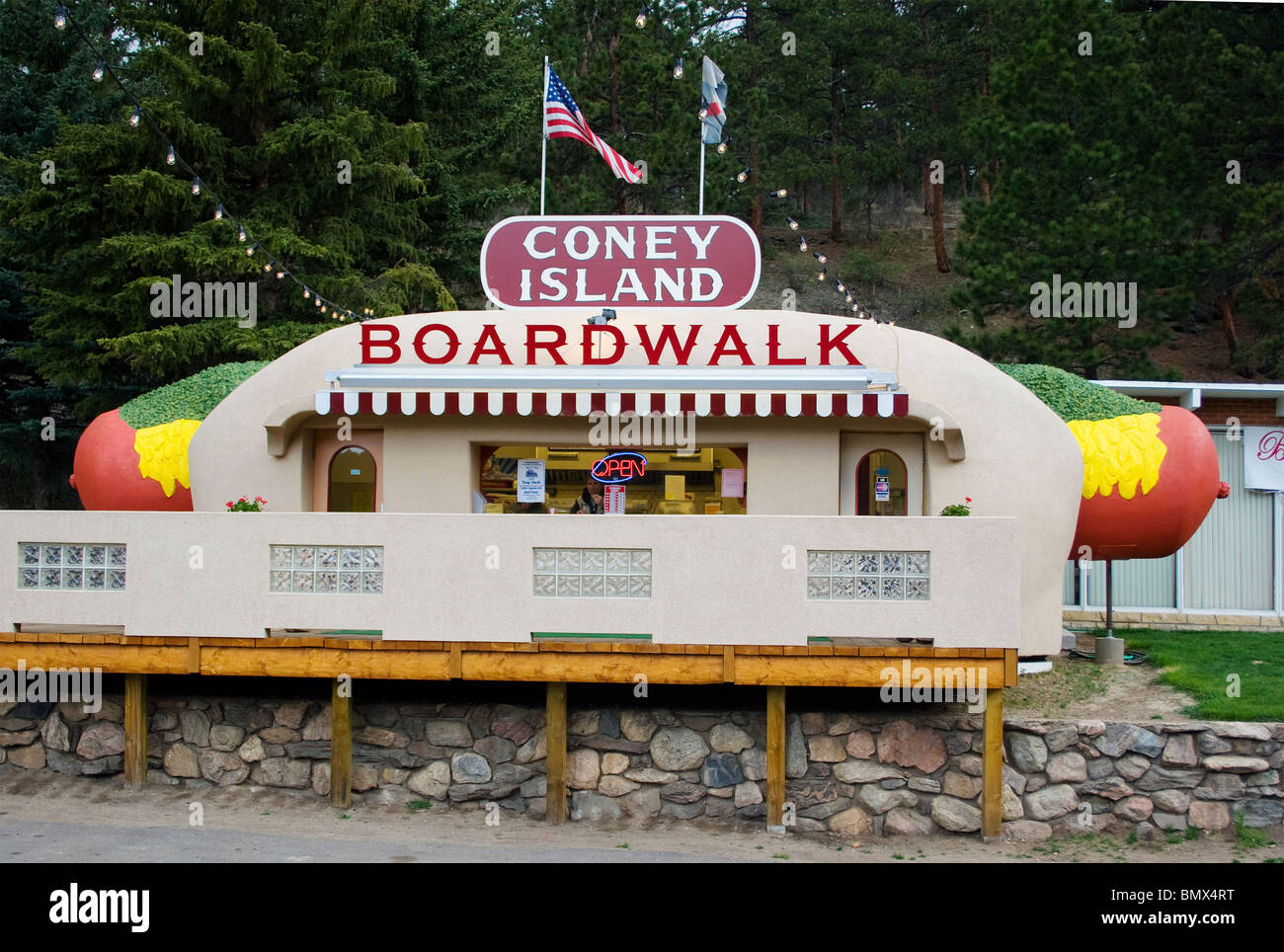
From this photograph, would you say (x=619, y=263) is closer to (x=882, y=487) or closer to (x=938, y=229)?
(x=882, y=487)

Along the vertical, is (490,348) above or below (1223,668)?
above

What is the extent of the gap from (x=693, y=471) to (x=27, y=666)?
22.4 ft

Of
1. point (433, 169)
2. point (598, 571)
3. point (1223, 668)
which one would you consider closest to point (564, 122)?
point (598, 571)

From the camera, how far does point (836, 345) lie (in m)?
12.6

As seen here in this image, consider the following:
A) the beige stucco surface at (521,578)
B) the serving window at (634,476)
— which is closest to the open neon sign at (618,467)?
the serving window at (634,476)

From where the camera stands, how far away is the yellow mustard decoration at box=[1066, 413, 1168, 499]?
42.8 feet

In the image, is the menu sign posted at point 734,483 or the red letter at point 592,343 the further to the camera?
the menu sign posted at point 734,483

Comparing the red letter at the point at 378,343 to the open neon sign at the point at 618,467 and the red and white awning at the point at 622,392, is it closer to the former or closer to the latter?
the red and white awning at the point at 622,392

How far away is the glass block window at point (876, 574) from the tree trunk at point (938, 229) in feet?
90.7

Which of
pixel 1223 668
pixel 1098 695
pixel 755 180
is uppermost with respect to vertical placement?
pixel 755 180

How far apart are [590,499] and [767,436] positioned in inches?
84.4

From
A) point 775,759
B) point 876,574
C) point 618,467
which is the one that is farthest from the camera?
point 618,467

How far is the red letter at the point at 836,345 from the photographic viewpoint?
12.5 meters

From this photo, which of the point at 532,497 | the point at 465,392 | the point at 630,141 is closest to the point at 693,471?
the point at 532,497
